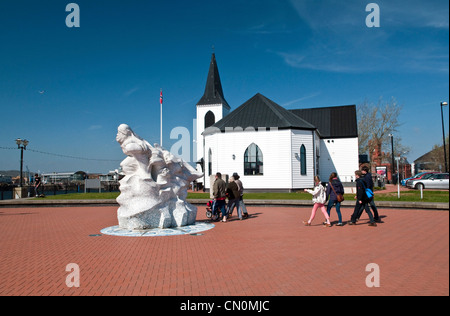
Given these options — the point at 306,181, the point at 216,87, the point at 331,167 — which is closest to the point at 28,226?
the point at 306,181

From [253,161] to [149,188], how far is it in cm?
2185

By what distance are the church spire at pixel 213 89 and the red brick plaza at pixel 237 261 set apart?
4771 cm

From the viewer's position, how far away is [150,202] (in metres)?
10.9

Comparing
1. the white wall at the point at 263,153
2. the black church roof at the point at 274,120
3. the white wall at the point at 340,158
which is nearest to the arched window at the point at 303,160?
the white wall at the point at 263,153

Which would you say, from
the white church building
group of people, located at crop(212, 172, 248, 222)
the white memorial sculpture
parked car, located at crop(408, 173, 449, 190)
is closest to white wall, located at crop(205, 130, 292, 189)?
the white church building

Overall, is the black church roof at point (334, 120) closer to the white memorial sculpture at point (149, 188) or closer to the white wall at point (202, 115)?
the white wall at point (202, 115)

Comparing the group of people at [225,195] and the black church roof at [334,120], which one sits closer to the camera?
the group of people at [225,195]

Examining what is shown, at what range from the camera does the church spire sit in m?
57.5

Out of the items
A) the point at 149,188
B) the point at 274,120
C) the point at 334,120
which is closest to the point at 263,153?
the point at 274,120

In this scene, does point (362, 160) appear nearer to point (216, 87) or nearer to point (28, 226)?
point (216, 87)

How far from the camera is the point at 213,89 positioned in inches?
2322

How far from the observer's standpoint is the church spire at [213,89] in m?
57.5
